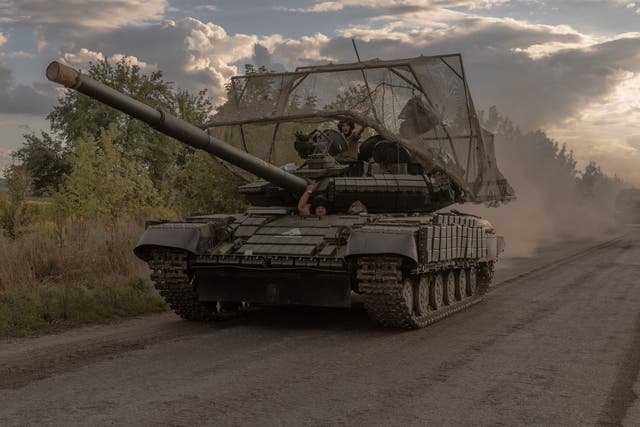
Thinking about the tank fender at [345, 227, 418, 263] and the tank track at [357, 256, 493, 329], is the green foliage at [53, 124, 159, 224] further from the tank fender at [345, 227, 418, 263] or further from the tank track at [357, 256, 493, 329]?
the tank fender at [345, 227, 418, 263]

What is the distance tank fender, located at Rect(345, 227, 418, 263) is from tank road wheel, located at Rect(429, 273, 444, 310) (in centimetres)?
211

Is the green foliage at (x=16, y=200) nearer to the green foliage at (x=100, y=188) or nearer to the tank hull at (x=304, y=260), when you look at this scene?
the green foliage at (x=100, y=188)

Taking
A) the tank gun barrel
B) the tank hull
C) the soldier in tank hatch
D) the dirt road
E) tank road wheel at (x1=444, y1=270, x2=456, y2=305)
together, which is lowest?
the dirt road

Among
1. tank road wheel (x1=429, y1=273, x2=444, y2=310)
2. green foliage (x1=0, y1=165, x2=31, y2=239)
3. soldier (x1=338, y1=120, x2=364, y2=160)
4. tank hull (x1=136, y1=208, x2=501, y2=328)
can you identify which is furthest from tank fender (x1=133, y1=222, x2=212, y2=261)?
green foliage (x1=0, y1=165, x2=31, y2=239)

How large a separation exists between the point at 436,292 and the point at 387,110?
279 centimetres

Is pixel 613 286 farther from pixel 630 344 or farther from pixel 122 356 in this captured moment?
pixel 122 356

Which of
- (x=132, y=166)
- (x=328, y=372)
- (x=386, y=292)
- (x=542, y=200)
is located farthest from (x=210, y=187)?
(x=542, y=200)

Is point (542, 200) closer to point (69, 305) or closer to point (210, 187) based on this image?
point (210, 187)

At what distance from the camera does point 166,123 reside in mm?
9242

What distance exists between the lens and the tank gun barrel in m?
8.09

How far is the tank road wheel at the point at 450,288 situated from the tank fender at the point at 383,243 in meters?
2.91

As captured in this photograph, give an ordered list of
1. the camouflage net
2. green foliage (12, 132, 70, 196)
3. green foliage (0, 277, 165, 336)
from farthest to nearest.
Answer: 1. green foliage (12, 132, 70, 196)
2. the camouflage net
3. green foliage (0, 277, 165, 336)

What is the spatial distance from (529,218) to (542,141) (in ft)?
96.9

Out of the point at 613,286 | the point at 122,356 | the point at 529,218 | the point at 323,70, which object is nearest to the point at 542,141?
the point at 529,218
